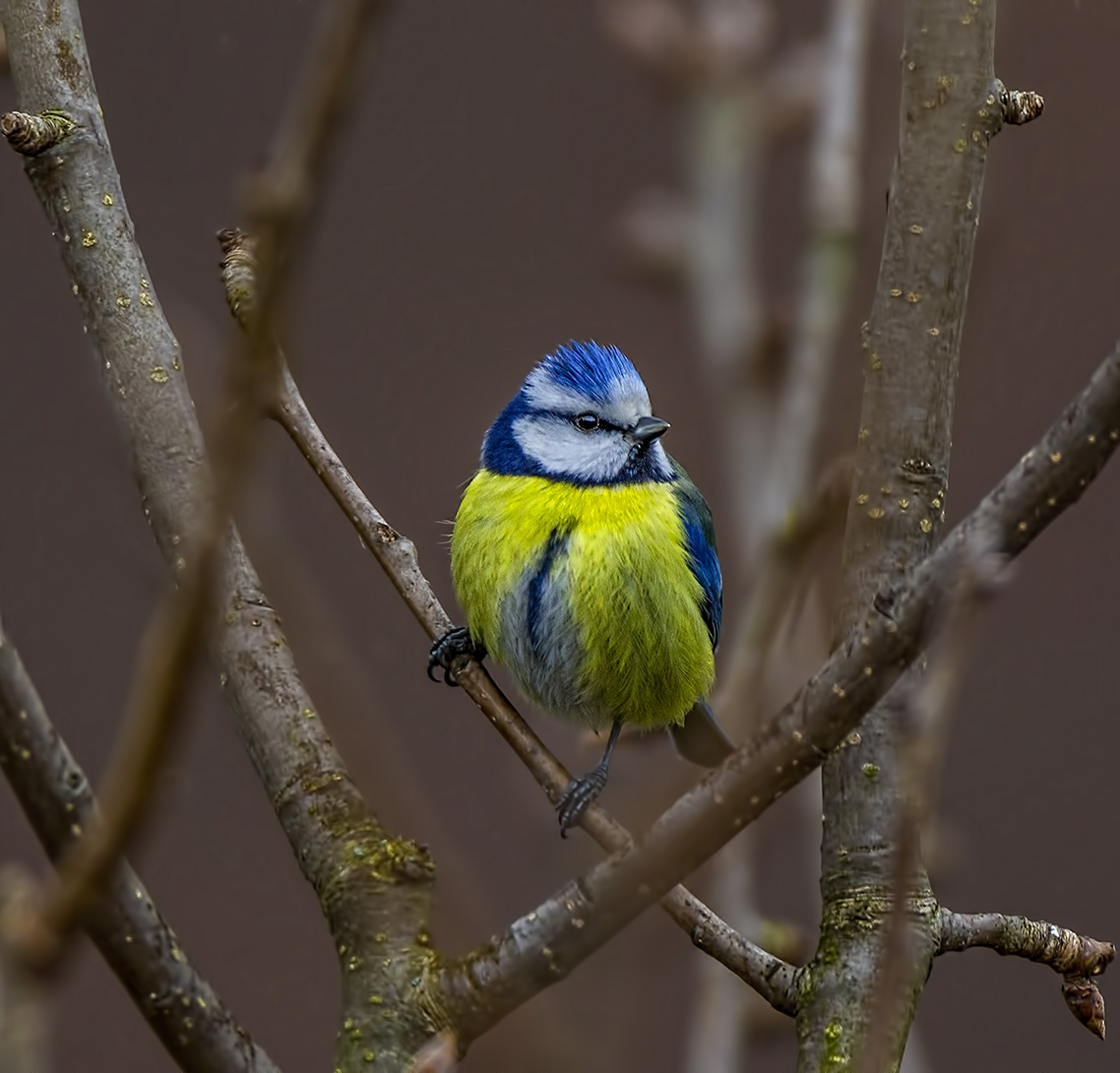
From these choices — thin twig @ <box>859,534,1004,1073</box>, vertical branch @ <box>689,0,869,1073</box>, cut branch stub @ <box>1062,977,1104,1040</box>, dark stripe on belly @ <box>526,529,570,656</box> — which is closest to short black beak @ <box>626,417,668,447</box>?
dark stripe on belly @ <box>526,529,570,656</box>

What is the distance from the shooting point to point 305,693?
161 centimetres

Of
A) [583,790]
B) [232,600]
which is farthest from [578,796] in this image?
[232,600]

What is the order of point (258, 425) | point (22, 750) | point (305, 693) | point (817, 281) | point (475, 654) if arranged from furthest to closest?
1. point (475, 654)
2. point (305, 693)
3. point (817, 281)
4. point (22, 750)
5. point (258, 425)

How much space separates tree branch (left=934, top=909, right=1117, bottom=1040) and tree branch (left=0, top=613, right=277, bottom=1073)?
0.70 m

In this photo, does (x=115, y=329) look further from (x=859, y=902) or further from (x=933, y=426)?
(x=859, y=902)

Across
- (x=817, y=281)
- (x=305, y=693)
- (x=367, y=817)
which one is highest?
(x=817, y=281)

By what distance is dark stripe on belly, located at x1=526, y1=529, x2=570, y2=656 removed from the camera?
2.38m

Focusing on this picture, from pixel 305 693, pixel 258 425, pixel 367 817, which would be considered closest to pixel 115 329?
pixel 305 693

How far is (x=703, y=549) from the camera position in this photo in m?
2.58

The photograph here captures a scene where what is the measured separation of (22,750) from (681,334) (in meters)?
3.13

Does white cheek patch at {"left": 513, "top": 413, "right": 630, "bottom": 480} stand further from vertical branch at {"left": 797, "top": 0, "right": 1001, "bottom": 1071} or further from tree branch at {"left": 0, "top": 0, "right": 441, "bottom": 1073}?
vertical branch at {"left": 797, "top": 0, "right": 1001, "bottom": 1071}

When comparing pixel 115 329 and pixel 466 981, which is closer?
pixel 466 981

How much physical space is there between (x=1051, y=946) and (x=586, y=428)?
1.34 m

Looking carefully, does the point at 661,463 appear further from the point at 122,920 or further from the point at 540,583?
the point at 122,920
